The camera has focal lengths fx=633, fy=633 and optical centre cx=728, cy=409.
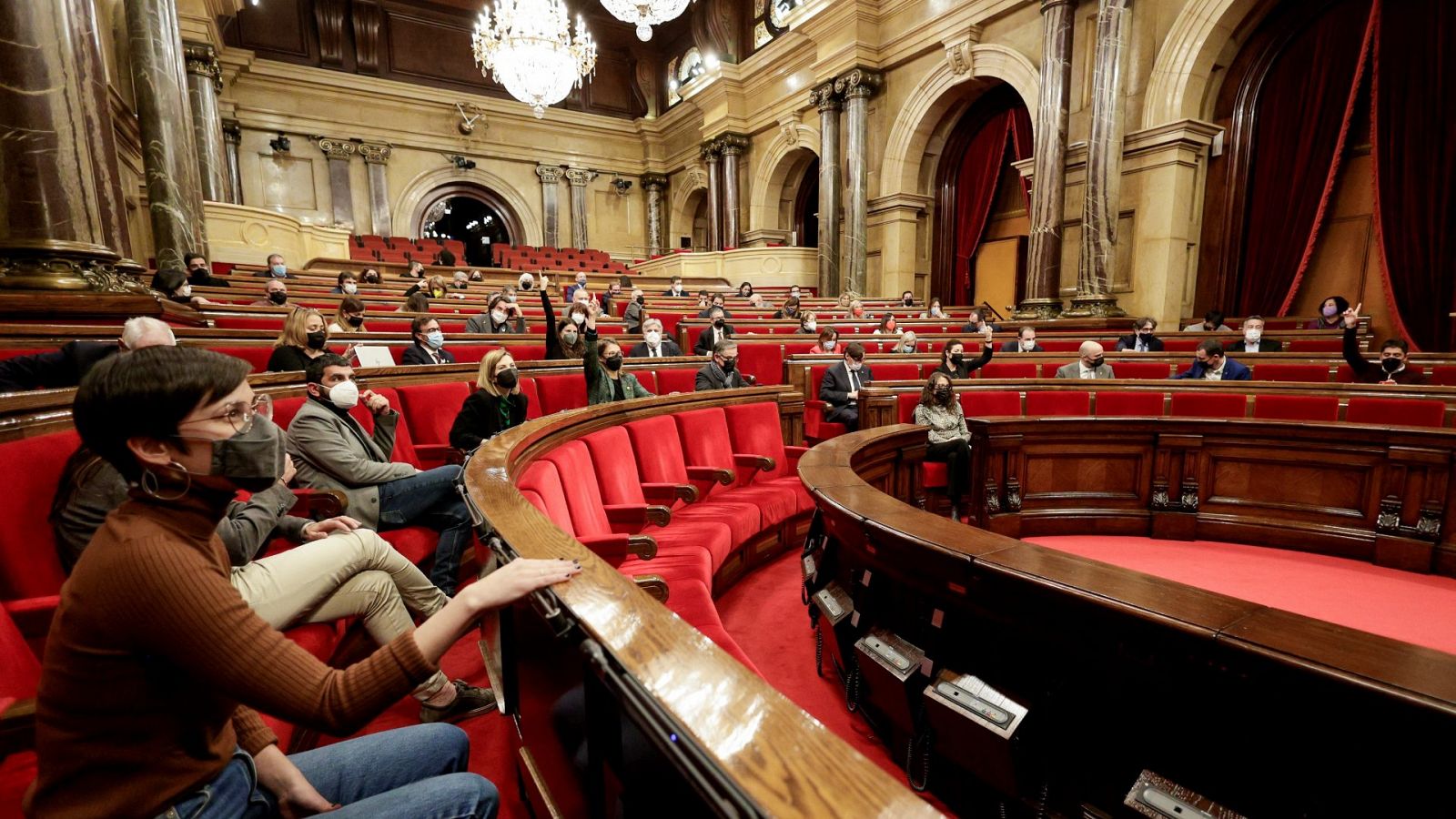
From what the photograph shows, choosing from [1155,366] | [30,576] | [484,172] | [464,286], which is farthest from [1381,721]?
[484,172]

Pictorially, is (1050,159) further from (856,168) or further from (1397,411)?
(1397,411)

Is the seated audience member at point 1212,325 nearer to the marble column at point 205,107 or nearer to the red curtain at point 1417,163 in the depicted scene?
the red curtain at point 1417,163

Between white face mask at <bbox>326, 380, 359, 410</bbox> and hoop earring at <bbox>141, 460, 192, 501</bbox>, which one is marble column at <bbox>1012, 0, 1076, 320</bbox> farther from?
hoop earring at <bbox>141, 460, 192, 501</bbox>

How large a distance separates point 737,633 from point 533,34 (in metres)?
9.86

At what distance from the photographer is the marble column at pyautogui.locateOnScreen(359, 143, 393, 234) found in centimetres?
1392

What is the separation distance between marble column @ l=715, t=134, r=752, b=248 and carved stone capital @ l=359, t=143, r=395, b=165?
7334 mm

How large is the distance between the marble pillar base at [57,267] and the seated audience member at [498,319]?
2224 mm

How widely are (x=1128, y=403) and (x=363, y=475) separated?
4.20m

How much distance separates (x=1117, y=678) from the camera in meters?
1.19

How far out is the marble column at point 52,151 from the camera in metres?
2.89

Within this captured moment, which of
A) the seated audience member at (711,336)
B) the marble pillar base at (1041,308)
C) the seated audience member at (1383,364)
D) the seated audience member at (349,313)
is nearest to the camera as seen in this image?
the seated audience member at (349,313)

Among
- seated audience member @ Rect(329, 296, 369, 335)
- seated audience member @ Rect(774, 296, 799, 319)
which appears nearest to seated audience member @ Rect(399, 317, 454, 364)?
seated audience member @ Rect(329, 296, 369, 335)

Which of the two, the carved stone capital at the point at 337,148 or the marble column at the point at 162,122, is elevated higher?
the carved stone capital at the point at 337,148

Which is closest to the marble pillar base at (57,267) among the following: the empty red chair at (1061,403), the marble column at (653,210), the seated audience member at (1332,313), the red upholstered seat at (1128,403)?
the empty red chair at (1061,403)
